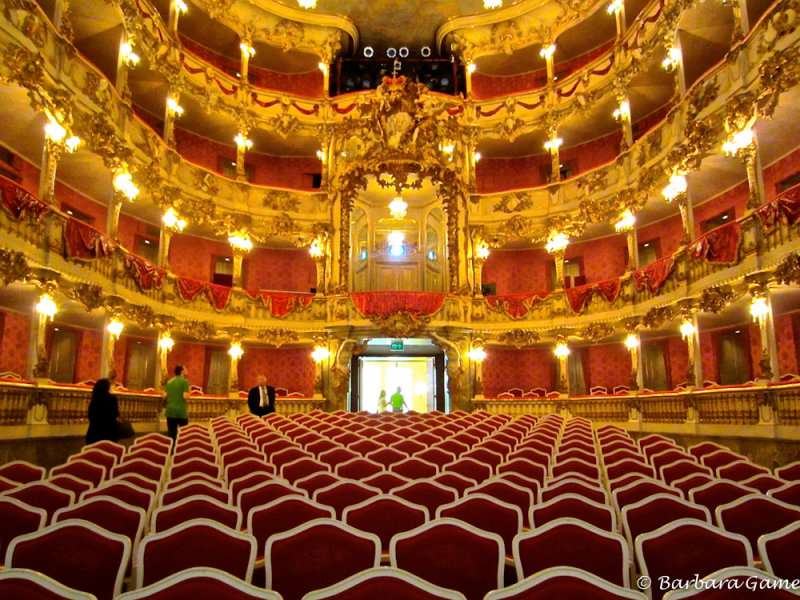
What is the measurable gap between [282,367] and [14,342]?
9.26m

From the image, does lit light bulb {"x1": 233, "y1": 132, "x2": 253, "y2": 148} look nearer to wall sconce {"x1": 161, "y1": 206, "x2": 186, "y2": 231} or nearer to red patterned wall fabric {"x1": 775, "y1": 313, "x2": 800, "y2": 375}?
wall sconce {"x1": 161, "y1": 206, "x2": 186, "y2": 231}

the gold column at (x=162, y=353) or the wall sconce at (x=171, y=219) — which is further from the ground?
the wall sconce at (x=171, y=219)

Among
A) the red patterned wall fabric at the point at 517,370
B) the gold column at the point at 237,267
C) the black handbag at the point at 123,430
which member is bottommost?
the black handbag at the point at 123,430

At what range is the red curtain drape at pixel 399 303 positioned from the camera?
19.6 metres

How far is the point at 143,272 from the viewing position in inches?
613

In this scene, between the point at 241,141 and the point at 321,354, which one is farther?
the point at 241,141

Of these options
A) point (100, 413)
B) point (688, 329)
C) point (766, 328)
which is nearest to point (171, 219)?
point (100, 413)

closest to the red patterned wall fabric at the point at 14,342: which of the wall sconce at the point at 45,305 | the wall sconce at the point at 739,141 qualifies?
the wall sconce at the point at 45,305

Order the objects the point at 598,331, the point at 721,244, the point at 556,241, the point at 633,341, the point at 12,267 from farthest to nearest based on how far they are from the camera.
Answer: the point at 556,241
the point at 598,331
the point at 633,341
the point at 721,244
the point at 12,267

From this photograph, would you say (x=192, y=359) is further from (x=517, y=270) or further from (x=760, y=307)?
(x=760, y=307)

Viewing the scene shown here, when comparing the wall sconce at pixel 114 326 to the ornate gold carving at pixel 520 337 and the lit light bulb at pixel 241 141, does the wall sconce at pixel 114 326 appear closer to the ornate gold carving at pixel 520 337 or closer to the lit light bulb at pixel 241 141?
the lit light bulb at pixel 241 141

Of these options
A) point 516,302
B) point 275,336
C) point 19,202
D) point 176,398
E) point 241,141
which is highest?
point 241,141

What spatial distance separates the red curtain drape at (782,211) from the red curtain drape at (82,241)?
541 inches

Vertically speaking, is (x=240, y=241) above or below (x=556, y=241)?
above
